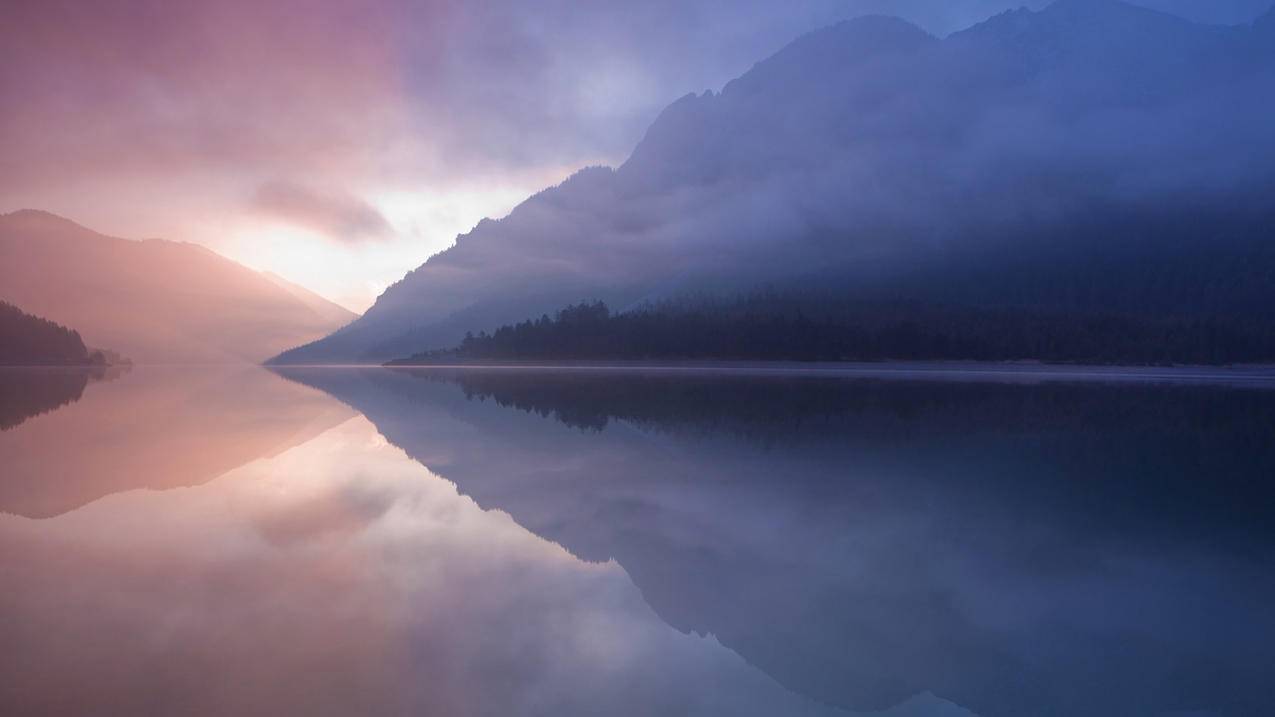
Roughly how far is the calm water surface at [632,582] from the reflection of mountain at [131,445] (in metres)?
0.14

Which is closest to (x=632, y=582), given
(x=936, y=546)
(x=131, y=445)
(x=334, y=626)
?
(x=334, y=626)

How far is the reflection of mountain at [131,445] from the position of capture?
10.7m

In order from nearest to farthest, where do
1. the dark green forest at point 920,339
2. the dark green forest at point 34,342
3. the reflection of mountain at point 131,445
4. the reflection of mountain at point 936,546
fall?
the reflection of mountain at point 936,546, the reflection of mountain at point 131,445, the dark green forest at point 920,339, the dark green forest at point 34,342

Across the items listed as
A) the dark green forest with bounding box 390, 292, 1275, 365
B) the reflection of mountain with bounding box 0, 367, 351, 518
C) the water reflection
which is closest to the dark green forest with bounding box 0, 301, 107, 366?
the dark green forest with bounding box 390, 292, 1275, 365

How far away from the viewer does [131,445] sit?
1541cm

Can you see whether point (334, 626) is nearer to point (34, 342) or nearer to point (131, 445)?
point (131, 445)

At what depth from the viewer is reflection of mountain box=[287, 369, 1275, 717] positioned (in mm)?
5398

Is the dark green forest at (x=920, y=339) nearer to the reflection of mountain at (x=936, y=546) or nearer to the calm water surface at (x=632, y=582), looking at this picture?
the reflection of mountain at (x=936, y=546)

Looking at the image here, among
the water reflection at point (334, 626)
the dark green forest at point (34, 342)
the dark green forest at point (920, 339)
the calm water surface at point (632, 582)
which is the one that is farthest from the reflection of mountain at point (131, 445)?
the dark green forest at point (34, 342)

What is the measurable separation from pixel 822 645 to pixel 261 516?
7250 mm

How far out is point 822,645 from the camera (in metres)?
5.65

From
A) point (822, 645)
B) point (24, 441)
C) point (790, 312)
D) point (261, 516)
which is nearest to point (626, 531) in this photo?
point (822, 645)

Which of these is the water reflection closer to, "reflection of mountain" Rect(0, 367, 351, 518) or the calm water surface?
the calm water surface

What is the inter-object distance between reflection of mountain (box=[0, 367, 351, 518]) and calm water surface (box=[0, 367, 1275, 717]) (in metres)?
0.14
